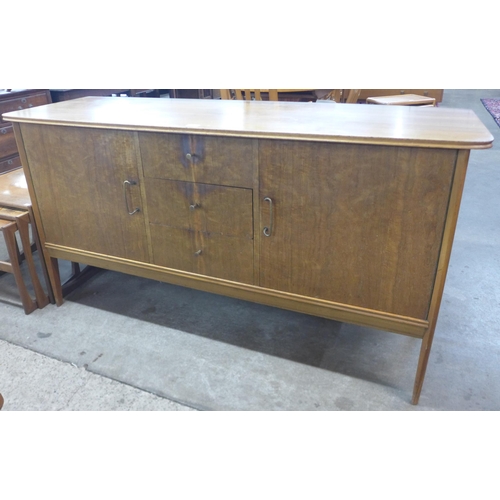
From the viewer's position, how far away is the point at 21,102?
3.41 metres

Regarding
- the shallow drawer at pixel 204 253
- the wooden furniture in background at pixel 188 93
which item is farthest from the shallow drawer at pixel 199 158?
the wooden furniture in background at pixel 188 93

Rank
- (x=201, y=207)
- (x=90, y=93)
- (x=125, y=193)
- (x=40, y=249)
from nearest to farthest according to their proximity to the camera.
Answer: (x=201, y=207), (x=125, y=193), (x=40, y=249), (x=90, y=93)

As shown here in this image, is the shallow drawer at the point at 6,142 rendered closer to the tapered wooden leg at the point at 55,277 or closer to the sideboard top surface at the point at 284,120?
the sideboard top surface at the point at 284,120

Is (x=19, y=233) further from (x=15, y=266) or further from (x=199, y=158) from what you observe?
(x=199, y=158)

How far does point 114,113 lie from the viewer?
71.1 inches

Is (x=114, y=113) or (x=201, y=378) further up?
(x=114, y=113)

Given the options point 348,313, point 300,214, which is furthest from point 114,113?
point 348,313

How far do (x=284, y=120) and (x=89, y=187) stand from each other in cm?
84

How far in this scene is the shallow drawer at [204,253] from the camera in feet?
5.42

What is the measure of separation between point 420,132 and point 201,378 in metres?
1.16

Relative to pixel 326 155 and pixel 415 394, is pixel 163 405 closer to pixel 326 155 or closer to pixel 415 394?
pixel 415 394

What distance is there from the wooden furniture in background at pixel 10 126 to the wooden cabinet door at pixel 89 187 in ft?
5.17

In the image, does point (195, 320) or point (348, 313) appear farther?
point (195, 320)

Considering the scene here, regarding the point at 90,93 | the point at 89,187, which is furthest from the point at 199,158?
the point at 90,93
